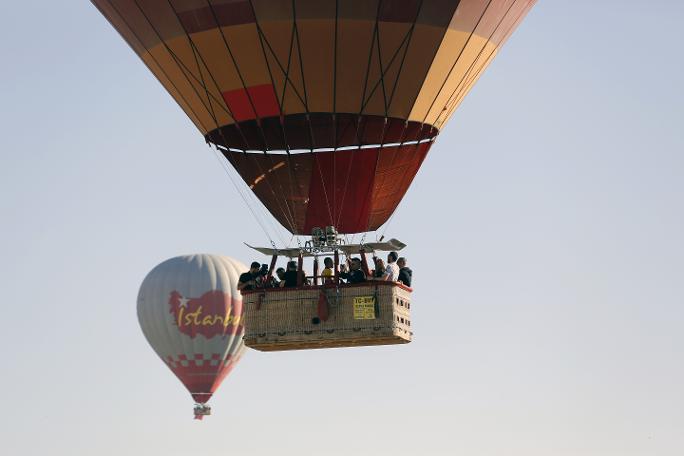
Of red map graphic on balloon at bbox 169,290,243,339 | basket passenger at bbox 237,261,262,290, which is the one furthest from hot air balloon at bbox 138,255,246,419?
basket passenger at bbox 237,261,262,290

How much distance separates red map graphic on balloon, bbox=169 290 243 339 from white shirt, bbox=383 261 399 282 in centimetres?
2415

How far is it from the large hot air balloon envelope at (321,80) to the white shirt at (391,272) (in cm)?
172

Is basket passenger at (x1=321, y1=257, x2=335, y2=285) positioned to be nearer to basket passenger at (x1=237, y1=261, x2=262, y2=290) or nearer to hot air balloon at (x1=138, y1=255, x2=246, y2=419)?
basket passenger at (x1=237, y1=261, x2=262, y2=290)

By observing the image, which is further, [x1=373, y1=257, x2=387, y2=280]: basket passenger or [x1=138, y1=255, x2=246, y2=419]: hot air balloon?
[x1=138, y1=255, x2=246, y2=419]: hot air balloon

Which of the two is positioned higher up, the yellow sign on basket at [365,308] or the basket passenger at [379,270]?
the basket passenger at [379,270]

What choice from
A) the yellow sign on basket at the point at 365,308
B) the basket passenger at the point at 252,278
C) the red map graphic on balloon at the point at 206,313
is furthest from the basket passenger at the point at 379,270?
the red map graphic on balloon at the point at 206,313

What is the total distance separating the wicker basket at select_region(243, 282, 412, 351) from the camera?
22.8 meters

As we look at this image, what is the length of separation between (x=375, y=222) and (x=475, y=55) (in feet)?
8.83

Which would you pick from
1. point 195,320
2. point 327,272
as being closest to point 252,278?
point 327,272

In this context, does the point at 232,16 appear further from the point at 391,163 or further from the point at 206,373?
the point at 206,373

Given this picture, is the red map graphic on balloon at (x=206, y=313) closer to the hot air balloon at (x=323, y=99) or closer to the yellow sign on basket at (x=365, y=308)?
the hot air balloon at (x=323, y=99)

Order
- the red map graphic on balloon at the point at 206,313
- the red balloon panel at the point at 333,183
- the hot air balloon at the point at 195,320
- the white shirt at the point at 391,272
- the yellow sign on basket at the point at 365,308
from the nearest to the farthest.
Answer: the yellow sign on basket at the point at 365,308, the white shirt at the point at 391,272, the red balloon panel at the point at 333,183, the red map graphic on balloon at the point at 206,313, the hot air balloon at the point at 195,320

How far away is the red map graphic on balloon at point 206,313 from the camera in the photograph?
47000mm

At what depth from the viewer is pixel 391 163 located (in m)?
24.7
